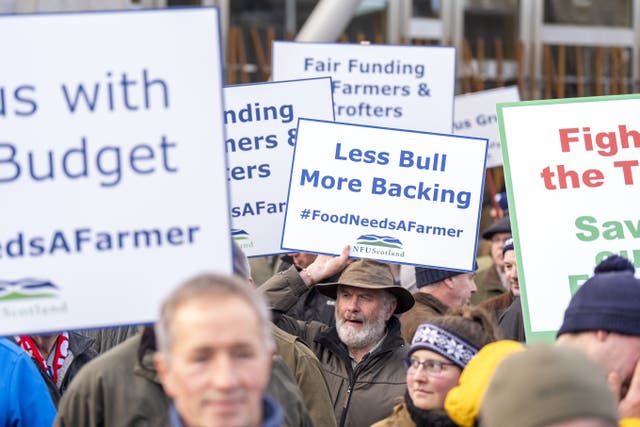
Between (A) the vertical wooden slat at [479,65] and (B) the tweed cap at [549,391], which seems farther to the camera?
(A) the vertical wooden slat at [479,65]

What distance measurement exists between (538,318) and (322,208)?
183 cm

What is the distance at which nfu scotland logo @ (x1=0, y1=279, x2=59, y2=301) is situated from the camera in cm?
378

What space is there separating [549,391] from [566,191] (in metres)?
2.36

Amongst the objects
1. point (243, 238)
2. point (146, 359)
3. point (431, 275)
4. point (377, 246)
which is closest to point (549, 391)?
point (146, 359)

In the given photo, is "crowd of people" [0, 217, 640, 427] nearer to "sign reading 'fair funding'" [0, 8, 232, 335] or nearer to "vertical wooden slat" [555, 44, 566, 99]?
"sign reading 'fair funding'" [0, 8, 232, 335]

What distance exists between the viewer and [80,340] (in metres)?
5.84

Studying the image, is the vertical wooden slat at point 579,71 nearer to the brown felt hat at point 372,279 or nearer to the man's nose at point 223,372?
the brown felt hat at point 372,279

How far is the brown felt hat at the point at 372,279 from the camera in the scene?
256 inches

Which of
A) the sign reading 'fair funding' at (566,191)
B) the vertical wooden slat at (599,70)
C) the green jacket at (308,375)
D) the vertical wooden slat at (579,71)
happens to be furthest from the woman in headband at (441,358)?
the vertical wooden slat at (599,70)

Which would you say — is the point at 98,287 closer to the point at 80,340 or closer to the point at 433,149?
the point at 80,340

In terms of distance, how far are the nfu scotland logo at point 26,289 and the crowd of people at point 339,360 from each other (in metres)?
0.35

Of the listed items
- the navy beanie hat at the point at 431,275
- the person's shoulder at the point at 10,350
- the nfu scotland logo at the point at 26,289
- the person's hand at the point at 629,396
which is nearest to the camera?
the nfu scotland logo at the point at 26,289

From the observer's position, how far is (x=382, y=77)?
8969 mm

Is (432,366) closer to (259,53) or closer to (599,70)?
(259,53)
